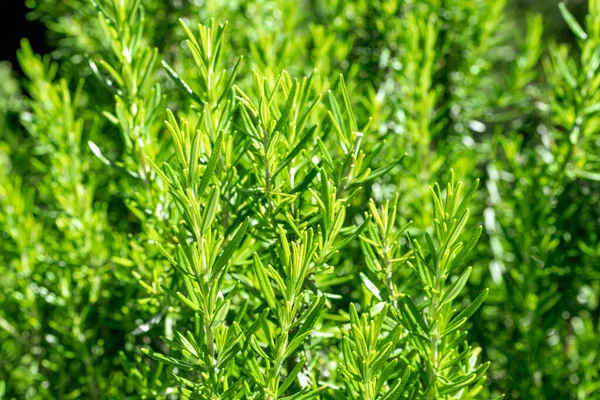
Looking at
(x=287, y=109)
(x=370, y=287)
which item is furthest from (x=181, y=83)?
(x=370, y=287)

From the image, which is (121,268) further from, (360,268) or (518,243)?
(518,243)

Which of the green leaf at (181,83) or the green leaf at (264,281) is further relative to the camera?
the green leaf at (181,83)

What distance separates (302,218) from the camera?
1.85 feet

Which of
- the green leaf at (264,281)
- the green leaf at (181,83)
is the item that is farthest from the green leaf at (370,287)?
the green leaf at (181,83)

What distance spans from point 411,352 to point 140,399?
299mm

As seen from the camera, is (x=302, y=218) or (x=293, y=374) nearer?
(x=293, y=374)

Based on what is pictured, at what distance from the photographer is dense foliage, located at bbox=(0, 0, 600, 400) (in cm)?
49

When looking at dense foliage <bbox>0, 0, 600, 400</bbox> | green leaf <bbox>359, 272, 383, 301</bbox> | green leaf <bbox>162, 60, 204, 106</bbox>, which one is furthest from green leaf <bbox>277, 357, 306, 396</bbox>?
green leaf <bbox>162, 60, 204, 106</bbox>

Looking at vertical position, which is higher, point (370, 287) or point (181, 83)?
point (181, 83)

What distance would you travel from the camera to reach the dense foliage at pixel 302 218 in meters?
0.49

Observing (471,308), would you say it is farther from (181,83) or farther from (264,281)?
(181,83)

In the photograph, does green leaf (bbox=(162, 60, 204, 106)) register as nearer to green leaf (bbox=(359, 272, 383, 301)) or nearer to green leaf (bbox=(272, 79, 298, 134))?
green leaf (bbox=(272, 79, 298, 134))

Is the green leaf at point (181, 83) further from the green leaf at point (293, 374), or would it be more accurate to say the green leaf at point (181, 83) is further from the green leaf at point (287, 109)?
the green leaf at point (293, 374)

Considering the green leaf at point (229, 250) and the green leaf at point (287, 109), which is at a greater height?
the green leaf at point (287, 109)
